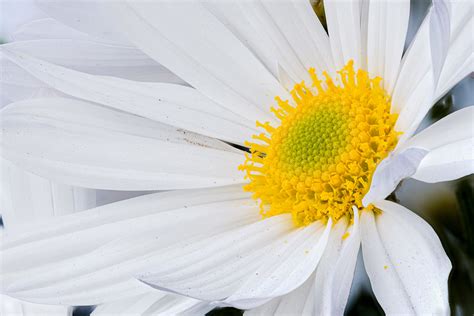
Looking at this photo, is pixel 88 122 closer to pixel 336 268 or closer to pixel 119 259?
pixel 119 259

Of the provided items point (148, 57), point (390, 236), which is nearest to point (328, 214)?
point (390, 236)

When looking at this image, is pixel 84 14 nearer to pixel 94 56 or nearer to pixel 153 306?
pixel 94 56

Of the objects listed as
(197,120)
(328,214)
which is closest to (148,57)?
(197,120)

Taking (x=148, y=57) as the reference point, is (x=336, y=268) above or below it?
below

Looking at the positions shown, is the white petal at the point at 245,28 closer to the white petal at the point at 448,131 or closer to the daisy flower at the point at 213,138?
the daisy flower at the point at 213,138

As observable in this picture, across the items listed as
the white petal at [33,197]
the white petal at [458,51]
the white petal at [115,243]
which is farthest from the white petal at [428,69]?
the white petal at [33,197]

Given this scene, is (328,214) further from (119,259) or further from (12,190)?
(12,190)

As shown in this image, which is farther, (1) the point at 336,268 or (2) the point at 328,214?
(2) the point at 328,214
